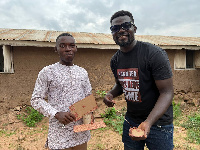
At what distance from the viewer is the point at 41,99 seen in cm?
176

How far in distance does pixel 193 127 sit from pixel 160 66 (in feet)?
14.8

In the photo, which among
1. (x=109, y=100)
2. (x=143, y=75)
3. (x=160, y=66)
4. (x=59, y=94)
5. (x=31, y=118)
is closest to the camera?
Result: (x=160, y=66)

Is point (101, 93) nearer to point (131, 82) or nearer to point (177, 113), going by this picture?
point (177, 113)

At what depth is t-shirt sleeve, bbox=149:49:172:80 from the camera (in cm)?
149

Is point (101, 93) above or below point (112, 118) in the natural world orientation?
above

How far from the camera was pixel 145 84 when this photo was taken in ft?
5.42

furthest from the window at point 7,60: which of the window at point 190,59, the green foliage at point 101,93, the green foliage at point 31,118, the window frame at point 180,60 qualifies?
the window at point 190,59

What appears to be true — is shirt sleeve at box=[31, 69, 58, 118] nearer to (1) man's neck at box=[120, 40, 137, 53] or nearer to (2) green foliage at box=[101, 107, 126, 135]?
(1) man's neck at box=[120, 40, 137, 53]

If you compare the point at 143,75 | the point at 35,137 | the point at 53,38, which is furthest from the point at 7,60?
the point at 143,75

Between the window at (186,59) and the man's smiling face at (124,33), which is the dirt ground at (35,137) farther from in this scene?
the man's smiling face at (124,33)

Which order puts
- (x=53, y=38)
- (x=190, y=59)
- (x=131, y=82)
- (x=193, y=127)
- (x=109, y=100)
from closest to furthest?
(x=131, y=82) → (x=109, y=100) → (x=193, y=127) → (x=53, y=38) → (x=190, y=59)

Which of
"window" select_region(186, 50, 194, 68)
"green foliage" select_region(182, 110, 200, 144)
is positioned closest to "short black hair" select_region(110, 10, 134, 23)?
"green foliage" select_region(182, 110, 200, 144)

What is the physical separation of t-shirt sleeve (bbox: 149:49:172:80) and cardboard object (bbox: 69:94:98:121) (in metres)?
0.69

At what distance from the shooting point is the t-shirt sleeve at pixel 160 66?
58.6 inches
